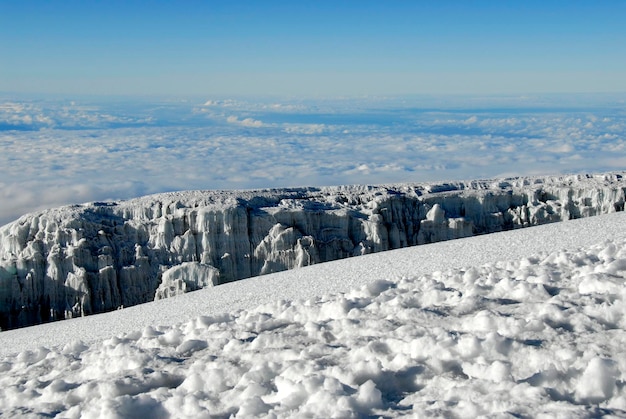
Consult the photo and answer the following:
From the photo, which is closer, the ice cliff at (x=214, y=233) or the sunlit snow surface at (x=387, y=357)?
the sunlit snow surface at (x=387, y=357)

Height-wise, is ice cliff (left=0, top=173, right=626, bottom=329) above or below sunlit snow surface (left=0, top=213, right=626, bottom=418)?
below

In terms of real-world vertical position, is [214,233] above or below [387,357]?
below

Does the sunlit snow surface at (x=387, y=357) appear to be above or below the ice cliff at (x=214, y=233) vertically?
above

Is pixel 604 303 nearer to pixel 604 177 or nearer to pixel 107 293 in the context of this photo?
pixel 107 293

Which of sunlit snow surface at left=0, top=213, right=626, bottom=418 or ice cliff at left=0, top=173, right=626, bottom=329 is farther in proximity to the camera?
ice cliff at left=0, top=173, right=626, bottom=329

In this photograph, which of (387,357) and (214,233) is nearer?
(387,357)
